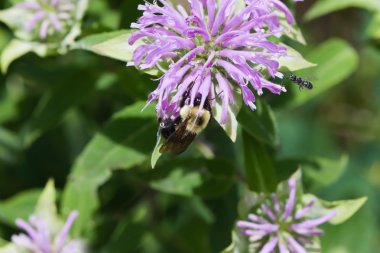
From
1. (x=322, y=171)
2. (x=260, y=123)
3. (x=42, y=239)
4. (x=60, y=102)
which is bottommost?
(x=322, y=171)

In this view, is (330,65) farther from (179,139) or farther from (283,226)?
(179,139)

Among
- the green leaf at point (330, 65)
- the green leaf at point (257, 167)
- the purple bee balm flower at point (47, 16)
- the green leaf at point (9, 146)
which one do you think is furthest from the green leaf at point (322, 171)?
the green leaf at point (9, 146)

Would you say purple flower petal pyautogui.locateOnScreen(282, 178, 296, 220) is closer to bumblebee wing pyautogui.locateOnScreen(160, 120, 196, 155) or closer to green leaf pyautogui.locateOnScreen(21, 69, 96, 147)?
bumblebee wing pyautogui.locateOnScreen(160, 120, 196, 155)

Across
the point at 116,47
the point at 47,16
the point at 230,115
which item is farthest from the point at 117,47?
the point at 47,16

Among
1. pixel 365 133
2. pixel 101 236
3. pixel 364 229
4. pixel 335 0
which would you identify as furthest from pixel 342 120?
pixel 101 236

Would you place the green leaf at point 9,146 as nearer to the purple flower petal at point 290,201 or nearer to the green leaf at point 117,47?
the green leaf at point 117,47
